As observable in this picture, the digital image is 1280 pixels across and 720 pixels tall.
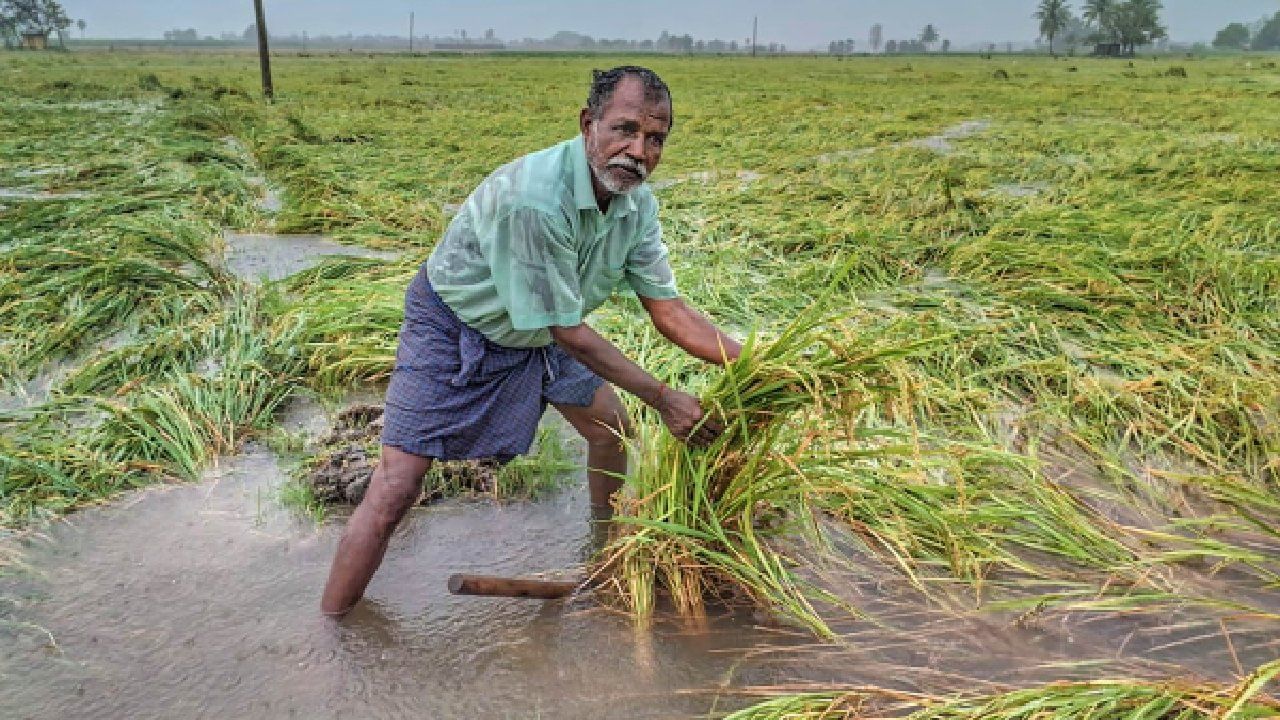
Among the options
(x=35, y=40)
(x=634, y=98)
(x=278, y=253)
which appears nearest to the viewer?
(x=634, y=98)

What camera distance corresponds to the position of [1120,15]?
287 ft

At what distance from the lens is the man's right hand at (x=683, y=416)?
6.48ft

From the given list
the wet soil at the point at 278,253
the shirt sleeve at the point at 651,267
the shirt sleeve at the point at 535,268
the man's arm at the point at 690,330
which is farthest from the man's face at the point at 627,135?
the wet soil at the point at 278,253

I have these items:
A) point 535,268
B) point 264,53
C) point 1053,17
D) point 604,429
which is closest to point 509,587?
point 604,429

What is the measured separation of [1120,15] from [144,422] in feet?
342

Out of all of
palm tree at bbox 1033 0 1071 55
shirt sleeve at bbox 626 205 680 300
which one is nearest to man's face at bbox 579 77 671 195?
shirt sleeve at bbox 626 205 680 300

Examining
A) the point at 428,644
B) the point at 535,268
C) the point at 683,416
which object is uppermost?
the point at 535,268

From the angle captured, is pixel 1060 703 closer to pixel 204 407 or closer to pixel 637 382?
pixel 637 382

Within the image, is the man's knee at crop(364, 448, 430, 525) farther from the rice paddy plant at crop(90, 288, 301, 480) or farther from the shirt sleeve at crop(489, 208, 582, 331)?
the rice paddy plant at crop(90, 288, 301, 480)

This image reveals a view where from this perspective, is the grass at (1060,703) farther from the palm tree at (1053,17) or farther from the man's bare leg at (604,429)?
the palm tree at (1053,17)

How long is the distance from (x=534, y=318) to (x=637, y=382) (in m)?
0.27

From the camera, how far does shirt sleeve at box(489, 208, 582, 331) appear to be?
1.79 meters

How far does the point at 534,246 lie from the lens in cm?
179

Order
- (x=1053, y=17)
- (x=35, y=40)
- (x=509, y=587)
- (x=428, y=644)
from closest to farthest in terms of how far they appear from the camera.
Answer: (x=428, y=644), (x=509, y=587), (x=35, y=40), (x=1053, y=17)
